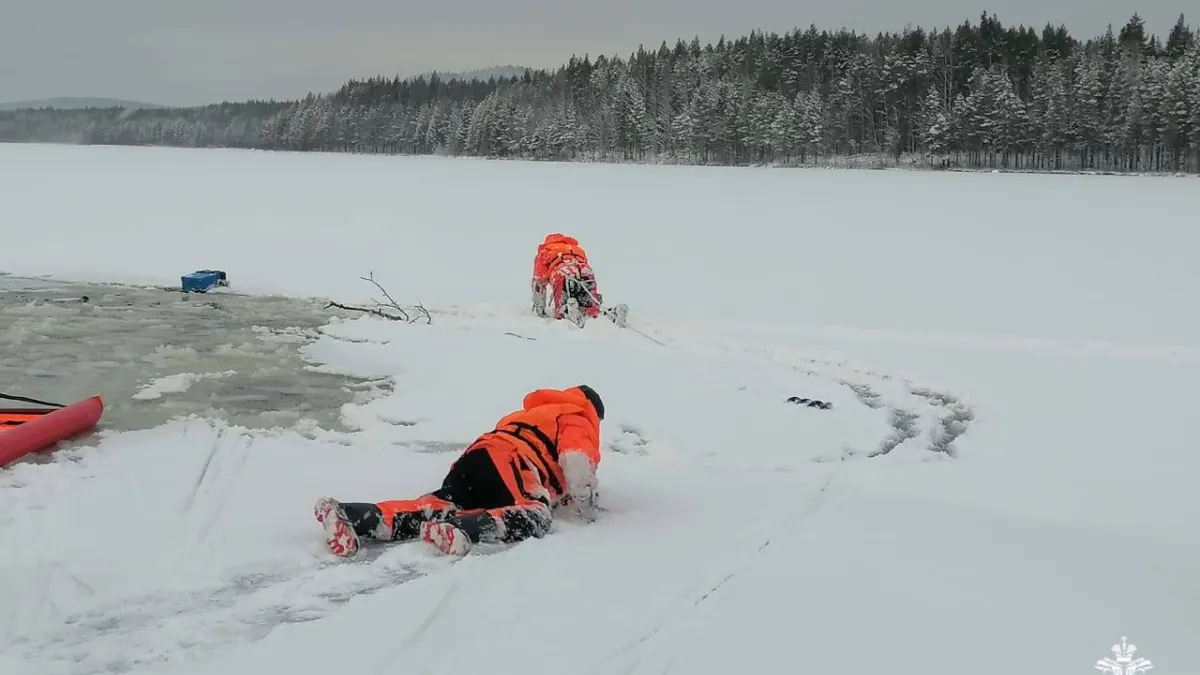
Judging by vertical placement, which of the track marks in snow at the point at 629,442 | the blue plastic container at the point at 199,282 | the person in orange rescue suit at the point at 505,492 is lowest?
the track marks in snow at the point at 629,442

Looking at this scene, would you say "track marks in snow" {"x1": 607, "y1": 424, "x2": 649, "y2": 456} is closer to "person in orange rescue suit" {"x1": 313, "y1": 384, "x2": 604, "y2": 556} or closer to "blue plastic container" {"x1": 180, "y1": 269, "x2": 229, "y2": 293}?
"person in orange rescue suit" {"x1": 313, "y1": 384, "x2": 604, "y2": 556}

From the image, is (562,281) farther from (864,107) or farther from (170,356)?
(864,107)

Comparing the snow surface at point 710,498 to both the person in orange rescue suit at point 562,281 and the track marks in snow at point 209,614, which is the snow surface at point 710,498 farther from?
the person in orange rescue suit at point 562,281

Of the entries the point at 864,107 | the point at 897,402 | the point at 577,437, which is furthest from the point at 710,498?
the point at 864,107

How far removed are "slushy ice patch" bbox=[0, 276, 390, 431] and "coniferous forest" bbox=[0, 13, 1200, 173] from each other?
57047 mm

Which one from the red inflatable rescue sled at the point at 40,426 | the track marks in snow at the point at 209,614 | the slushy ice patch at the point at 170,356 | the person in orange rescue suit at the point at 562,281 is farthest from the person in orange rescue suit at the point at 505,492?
the person in orange rescue suit at the point at 562,281

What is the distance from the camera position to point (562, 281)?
1012 cm

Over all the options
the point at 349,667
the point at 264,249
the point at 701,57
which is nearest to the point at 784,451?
the point at 349,667

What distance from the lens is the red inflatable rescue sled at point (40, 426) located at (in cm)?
508

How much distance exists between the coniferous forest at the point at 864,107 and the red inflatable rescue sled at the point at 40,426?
197 feet

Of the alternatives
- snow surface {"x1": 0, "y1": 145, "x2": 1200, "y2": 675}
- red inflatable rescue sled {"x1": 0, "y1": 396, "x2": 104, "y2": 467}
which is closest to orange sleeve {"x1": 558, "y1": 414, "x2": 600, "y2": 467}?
snow surface {"x1": 0, "y1": 145, "x2": 1200, "y2": 675}

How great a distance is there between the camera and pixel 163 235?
1762cm

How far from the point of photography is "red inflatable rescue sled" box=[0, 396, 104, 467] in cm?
508

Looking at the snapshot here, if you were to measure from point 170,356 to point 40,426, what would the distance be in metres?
3.05
